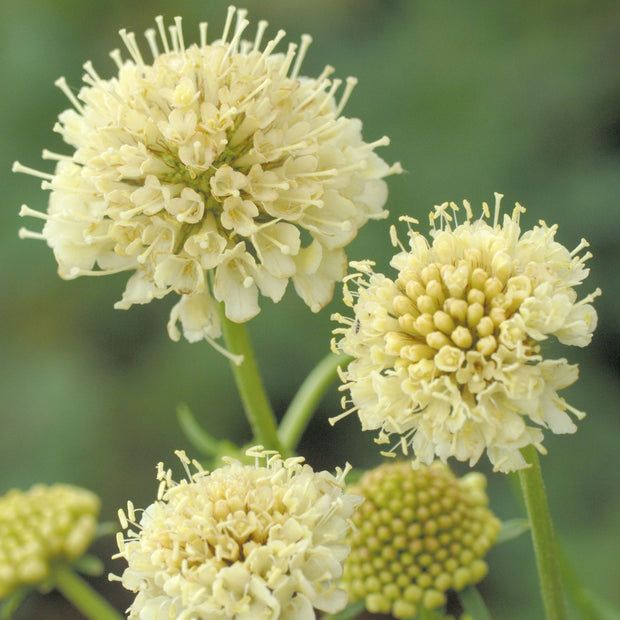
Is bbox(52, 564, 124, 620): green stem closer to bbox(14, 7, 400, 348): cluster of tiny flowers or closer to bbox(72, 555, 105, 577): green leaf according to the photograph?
bbox(72, 555, 105, 577): green leaf

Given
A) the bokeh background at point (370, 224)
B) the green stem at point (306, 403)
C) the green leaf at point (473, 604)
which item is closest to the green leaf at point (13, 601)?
the green stem at point (306, 403)

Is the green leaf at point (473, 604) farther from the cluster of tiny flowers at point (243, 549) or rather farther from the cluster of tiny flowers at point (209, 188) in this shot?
the cluster of tiny flowers at point (209, 188)

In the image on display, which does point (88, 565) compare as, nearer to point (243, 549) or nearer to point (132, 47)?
point (243, 549)

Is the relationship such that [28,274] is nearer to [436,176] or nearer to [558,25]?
[436,176]

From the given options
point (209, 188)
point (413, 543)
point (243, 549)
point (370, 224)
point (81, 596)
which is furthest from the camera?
point (370, 224)

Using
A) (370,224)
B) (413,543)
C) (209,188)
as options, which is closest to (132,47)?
(209,188)

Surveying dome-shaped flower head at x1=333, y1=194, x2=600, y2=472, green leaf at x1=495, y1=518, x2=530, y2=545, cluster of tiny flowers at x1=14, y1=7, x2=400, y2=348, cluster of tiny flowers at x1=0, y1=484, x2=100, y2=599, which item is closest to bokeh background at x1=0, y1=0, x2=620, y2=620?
cluster of tiny flowers at x1=0, y1=484, x2=100, y2=599

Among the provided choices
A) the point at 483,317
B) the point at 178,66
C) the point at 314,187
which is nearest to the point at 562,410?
the point at 483,317
